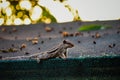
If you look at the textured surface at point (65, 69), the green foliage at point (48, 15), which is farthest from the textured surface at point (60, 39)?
the textured surface at point (65, 69)

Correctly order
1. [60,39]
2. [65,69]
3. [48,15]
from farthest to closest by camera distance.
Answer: [48,15]
[60,39]
[65,69]

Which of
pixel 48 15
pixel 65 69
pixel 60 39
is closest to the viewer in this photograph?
pixel 65 69

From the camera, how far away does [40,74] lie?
4.05 metres

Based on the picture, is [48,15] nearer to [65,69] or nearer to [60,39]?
[60,39]

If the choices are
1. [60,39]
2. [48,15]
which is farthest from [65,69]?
[48,15]

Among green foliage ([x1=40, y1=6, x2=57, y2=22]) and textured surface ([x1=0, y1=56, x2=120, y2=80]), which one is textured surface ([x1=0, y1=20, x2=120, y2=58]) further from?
textured surface ([x1=0, y1=56, x2=120, y2=80])

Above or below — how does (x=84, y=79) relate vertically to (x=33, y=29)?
above

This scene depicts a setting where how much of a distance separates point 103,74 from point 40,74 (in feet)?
3.01

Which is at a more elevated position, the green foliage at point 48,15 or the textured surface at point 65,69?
the textured surface at point 65,69

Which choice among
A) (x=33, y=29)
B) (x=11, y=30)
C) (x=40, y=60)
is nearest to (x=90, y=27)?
(x=33, y=29)

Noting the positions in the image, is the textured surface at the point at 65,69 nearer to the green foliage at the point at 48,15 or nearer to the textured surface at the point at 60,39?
the textured surface at the point at 60,39

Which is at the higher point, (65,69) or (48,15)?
(65,69)

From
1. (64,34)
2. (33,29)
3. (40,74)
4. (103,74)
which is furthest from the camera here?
(33,29)

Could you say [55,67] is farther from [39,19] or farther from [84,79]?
[39,19]
